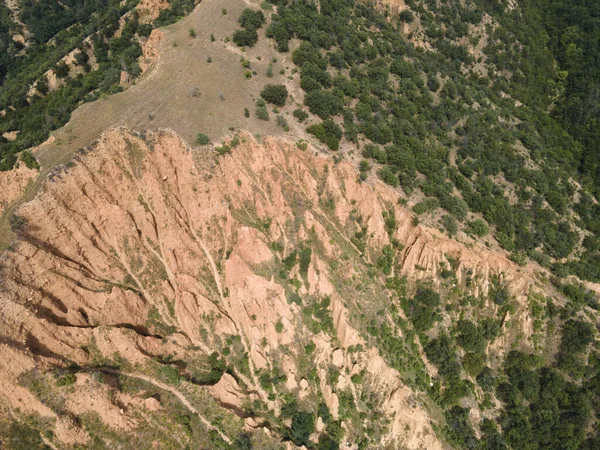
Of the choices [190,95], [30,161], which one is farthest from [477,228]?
[30,161]

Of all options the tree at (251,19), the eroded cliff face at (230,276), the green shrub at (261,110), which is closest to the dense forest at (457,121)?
the tree at (251,19)

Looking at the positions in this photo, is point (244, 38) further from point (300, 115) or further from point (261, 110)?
point (300, 115)

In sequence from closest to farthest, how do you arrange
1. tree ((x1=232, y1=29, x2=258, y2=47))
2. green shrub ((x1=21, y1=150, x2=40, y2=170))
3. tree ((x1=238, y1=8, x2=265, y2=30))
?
green shrub ((x1=21, y1=150, x2=40, y2=170)) → tree ((x1=232, y1=29, x2=258, y2=47)) → tree ((x1=238, y1=8, x2=265, y2=30))

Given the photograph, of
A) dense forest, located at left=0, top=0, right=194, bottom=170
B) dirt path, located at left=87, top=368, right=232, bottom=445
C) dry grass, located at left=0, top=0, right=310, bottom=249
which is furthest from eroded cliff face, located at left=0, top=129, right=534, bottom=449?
dense forest, located at left=0, top=0, right=194, bottom=170

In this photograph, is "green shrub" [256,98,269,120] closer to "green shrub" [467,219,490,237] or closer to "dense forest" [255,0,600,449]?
"dense forest" [255,0,600,449]

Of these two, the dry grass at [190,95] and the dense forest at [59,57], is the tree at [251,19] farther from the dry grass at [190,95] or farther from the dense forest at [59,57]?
the dense forest at [59,57]
